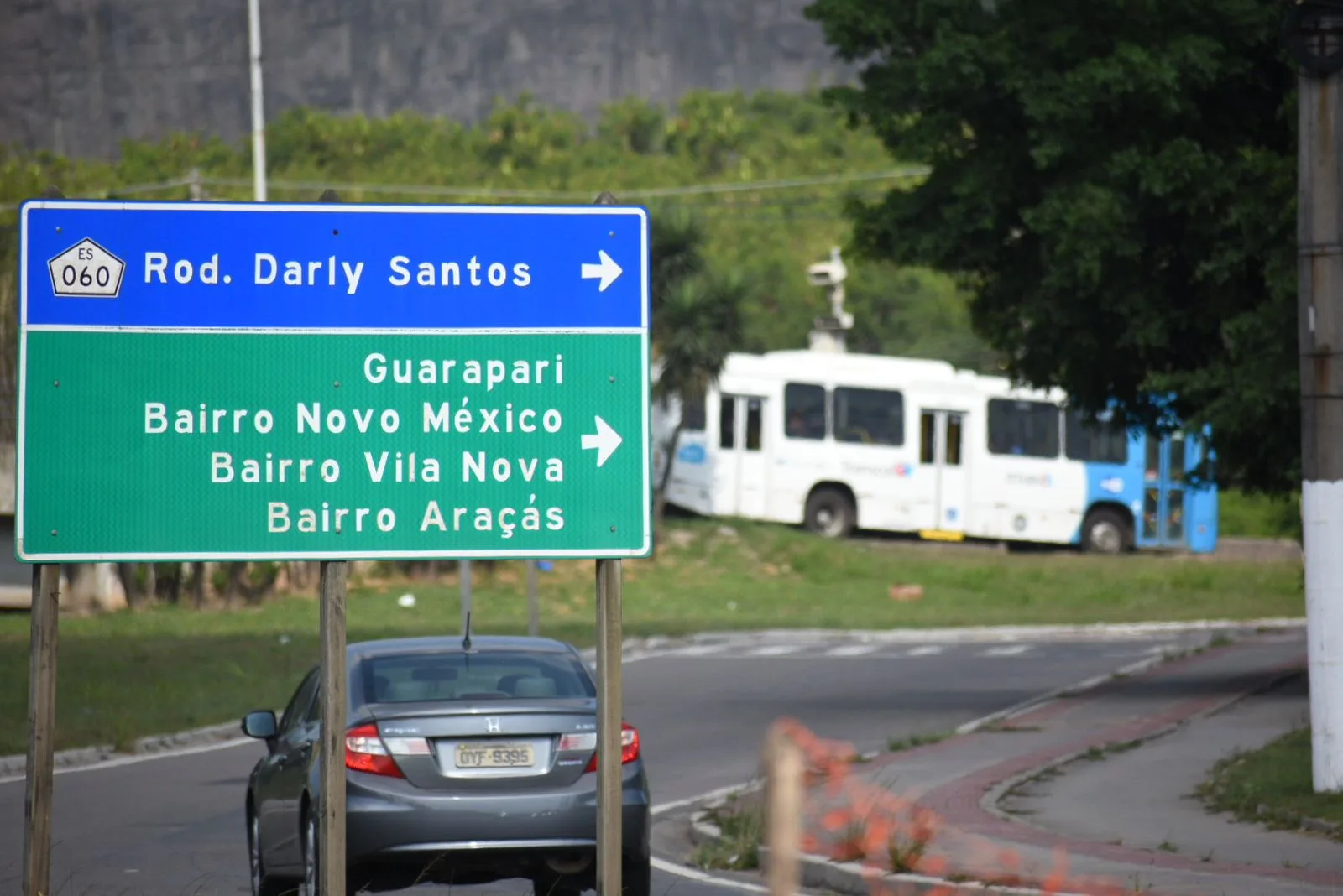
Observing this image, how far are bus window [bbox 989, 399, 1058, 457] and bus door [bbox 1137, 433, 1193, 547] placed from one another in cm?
216

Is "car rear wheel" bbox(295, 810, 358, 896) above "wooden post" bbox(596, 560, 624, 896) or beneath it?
beneath

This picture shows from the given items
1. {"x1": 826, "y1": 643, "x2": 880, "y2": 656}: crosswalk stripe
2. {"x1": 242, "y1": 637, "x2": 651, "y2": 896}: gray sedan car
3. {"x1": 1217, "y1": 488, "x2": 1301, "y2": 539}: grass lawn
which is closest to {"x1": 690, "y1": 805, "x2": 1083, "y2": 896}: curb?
{"x1": 242, "y1": 637, "x2": 651, "y2": 896}: gray sedan car

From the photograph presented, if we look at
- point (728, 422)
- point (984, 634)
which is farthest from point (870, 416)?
point (984, 634)

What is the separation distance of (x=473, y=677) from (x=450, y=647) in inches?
16.1

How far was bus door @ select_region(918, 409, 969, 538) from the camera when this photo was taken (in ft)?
162

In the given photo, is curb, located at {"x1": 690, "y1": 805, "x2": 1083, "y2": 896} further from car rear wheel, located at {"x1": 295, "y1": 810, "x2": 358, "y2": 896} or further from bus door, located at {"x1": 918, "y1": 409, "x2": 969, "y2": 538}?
bus door, located at {"x1": 918, "y1": 409, "x2": 969, "y2": 538}

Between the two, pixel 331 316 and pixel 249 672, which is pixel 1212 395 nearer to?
pixel 249 672

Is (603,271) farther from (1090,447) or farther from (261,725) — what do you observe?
(1090,447)

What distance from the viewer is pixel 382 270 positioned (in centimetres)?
815

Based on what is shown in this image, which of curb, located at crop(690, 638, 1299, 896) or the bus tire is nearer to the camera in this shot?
curb, located at crop(690, 638, 1299, 896)

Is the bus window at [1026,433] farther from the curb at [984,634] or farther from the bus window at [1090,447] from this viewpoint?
the curb at [984,634]

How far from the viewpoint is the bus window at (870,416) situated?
4972 centimetres

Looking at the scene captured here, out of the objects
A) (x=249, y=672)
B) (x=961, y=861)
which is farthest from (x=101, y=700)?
(x=961, y=861)

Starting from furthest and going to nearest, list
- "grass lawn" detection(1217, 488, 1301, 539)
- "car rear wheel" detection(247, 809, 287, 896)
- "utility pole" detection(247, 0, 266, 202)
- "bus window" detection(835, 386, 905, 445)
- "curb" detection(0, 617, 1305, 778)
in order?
"grass lawn" detection(1217, 488, 1301, 539), "bus window" detection(835, 386, 905, 445), "utility pole" detection(247, 0, 266, 202), "curb" detection(0, 617, 1305, 778), "car rear wheel" detection(247, 809, 287, 896)
